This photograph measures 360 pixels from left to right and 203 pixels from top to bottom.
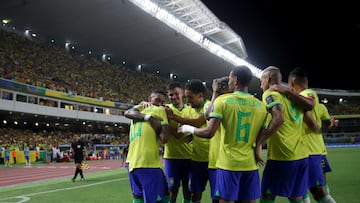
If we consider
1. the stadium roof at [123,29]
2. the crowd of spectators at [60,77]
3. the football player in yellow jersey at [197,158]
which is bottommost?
the football player in yellow jersey at [197,158]

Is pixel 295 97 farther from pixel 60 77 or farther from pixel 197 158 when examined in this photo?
pixel 60 77

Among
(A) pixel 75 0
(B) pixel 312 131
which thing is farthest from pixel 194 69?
(B) pixel 312 131

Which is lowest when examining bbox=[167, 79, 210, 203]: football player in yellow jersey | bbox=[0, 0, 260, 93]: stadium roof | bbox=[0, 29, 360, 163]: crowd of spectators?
bbox=[167, 79, 210, 203]: football player in yellow jersey

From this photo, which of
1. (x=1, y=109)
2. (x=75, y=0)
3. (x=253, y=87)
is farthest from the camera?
(x=253, y=87)

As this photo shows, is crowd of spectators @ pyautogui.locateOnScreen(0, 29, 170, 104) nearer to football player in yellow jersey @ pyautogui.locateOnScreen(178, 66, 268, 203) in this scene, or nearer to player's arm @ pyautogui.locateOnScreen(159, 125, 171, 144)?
player's arm @ pyautogui.locateOnScreen(159, 125, 171, 144)

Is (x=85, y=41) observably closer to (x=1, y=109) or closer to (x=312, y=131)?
(x=1, y=109)

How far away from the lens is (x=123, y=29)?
1490 inches

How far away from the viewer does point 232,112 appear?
3945mm

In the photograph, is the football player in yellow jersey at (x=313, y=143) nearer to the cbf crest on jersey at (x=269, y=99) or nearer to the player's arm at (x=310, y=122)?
the player's arm at (x=310, y=122)

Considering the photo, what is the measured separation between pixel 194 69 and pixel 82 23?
23.3 metres

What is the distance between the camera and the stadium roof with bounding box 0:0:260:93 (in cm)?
3272

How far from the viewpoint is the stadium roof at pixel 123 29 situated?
32.7m

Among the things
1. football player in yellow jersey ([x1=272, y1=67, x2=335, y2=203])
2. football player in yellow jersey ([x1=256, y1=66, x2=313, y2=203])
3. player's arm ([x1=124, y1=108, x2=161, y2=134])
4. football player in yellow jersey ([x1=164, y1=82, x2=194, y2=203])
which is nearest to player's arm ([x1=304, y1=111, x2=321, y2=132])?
football player in yellow jersey ([x1=272, y1=67, x2=335, y2=203])

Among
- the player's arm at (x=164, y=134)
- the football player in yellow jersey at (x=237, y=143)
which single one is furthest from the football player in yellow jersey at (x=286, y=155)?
the player's arm at (x=164, y=134)
